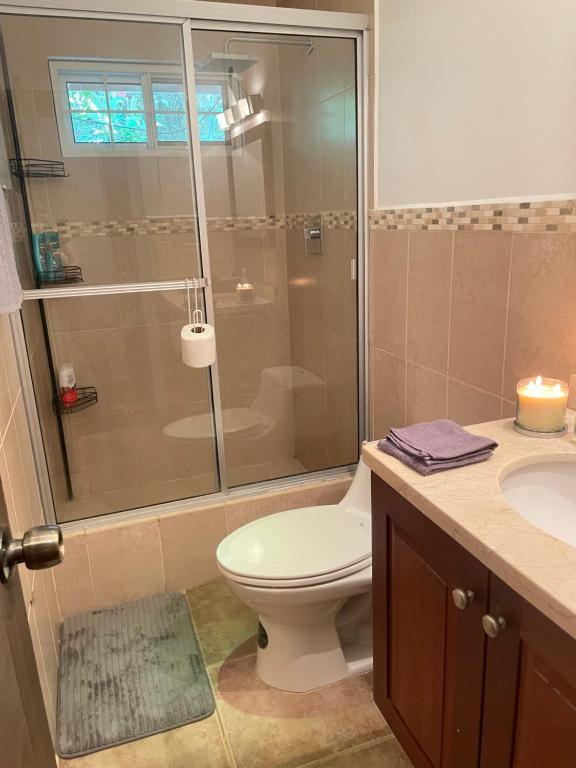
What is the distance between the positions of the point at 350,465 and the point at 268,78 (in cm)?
171

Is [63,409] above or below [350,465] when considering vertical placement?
above

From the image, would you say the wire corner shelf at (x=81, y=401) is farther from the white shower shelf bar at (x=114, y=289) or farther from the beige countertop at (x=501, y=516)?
the beige countertop at (x=501, y=516)

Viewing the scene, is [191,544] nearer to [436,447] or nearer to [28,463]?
[28,463]

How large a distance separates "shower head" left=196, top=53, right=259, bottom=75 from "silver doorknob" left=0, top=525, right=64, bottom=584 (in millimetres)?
1949

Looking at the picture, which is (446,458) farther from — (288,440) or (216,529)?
(288,440)

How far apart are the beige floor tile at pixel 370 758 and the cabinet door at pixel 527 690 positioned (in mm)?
653

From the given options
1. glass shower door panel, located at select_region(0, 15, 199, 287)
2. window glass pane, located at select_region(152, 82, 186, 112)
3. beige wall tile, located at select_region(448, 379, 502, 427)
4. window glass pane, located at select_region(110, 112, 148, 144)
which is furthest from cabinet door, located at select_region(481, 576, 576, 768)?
window glass pane, located at select_region(110, 112, 148, 144)

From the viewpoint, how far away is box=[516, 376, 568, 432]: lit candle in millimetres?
1244

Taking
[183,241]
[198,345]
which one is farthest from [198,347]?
[183,241]

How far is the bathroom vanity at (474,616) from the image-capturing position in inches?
31.7

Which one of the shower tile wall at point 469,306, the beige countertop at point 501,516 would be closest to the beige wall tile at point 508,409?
the shower tile wall at point 469,306

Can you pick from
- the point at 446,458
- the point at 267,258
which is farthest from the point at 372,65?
the point at 446,458

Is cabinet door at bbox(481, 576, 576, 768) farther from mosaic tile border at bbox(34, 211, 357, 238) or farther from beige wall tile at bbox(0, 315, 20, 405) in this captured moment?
mosaic tile border at bbox(34, 211, 357, 238)

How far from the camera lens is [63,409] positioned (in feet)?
8.36
